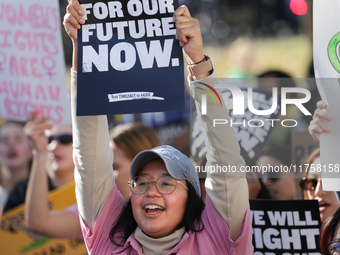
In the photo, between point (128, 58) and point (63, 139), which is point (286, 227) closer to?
point (128, 58)

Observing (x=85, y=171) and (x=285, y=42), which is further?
(x=285, y=42)

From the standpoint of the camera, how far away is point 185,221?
181 centimetres

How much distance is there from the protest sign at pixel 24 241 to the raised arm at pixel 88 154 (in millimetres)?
1210

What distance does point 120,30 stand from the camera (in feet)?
5.80

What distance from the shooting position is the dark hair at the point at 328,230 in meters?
2.02

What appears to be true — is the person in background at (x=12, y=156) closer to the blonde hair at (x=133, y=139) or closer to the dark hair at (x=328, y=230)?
the blonde hair at (x=133, y=139)

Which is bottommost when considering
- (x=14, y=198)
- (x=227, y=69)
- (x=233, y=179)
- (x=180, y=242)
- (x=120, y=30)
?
(x=14, y=198)

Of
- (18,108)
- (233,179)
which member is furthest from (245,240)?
(18,108)

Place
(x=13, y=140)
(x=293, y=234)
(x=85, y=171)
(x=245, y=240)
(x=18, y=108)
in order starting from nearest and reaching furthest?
(x=245, y=240), (x=85, y=171), (x=293, y=234), (x=18, y=108), (x=13, y=140)

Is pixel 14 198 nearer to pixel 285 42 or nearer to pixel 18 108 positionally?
pixel 18 108

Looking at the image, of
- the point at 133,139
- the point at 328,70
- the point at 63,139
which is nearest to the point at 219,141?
the point at 328,70

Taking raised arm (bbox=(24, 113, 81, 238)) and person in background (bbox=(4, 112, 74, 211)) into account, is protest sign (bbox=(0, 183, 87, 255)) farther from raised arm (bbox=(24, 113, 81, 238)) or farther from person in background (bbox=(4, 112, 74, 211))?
raised arm (bbox=(24, 113, 81, 238))

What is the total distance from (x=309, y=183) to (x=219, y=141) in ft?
2.39

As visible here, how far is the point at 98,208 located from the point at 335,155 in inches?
41.6
